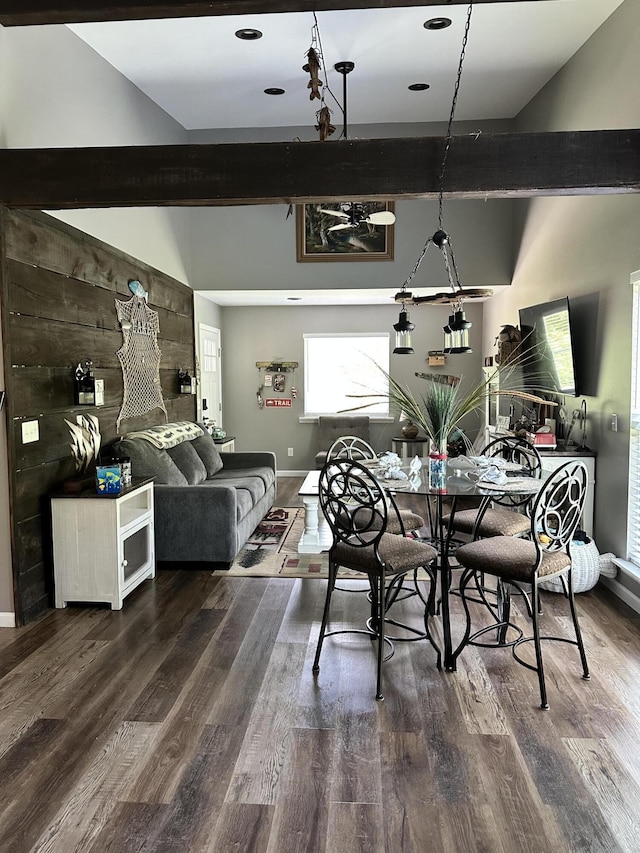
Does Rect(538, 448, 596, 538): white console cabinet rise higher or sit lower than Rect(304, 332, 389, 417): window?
lower

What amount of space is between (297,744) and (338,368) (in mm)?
6600

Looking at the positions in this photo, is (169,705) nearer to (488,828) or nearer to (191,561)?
(488,828)

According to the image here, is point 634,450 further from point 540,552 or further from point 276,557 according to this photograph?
point 276,557

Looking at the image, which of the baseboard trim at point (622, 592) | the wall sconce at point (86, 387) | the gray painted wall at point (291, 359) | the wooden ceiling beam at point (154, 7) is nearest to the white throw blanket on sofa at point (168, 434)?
the wall sconce at point (86, 387)

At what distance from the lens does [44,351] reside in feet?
12.1

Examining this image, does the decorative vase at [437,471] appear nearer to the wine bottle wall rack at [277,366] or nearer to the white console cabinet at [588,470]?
the white console cabinet at [588,470]

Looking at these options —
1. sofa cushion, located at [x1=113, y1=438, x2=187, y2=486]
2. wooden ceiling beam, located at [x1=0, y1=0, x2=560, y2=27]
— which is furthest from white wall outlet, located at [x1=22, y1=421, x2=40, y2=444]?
wooden ceiling beam, located at [x1=0, y1=0, x2=560, y2=27]

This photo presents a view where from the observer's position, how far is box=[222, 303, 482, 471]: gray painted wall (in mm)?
8438

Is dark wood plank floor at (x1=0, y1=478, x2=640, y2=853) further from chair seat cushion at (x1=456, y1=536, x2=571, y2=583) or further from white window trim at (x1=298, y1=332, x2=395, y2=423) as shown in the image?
white window trim at (x1=298, y1=332, x2=395, y2=423)

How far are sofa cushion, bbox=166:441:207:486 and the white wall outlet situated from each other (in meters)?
1.65

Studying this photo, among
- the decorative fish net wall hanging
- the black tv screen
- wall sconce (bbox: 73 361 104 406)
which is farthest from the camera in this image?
the decorative fish net wall hanging

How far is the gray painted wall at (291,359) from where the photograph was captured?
27.7 ft

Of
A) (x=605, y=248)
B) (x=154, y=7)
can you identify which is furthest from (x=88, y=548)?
(x=605, y=248)

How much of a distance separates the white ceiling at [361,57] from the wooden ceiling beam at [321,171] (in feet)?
4.19
